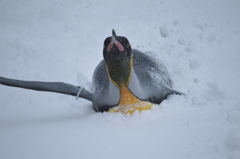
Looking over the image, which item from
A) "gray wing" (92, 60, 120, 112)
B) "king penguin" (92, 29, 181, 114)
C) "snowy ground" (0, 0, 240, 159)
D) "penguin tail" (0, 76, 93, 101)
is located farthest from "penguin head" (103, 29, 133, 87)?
"penguin tail" (0, 76, 93, 101)

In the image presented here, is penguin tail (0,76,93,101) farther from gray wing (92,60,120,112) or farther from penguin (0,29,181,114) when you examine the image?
gray wing (92,60,120,112)

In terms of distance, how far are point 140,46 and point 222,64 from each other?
41.0 inches

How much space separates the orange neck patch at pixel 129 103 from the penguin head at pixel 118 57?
9 centimetres

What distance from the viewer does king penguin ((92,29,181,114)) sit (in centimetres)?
166

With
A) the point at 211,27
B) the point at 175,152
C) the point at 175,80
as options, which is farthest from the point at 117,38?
the point at 211,27

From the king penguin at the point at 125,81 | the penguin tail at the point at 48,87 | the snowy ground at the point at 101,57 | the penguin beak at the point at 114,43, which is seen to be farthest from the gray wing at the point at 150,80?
the penguin tail at the point at 48,87

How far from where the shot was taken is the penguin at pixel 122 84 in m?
1.67

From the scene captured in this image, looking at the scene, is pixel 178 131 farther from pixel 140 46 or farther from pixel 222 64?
pixel 140 46

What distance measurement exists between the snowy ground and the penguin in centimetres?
10

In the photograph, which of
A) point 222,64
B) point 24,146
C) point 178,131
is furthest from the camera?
point 222,64

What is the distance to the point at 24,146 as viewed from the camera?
Answer: 161cm

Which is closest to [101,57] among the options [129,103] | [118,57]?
[129,103]

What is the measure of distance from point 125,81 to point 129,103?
0.18 metres

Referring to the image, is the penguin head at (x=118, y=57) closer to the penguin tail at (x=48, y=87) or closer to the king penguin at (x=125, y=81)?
the king penguin at (x=125, y=81)
